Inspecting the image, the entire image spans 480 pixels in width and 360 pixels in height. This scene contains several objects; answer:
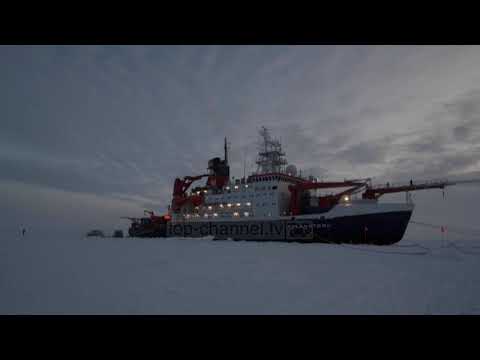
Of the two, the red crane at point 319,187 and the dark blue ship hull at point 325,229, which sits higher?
the red crane at point 319,187

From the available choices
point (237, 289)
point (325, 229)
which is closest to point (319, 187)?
point (325, 229)

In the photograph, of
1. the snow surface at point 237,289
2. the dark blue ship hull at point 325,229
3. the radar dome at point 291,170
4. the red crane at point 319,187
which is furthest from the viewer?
the radar dome at point 291,170

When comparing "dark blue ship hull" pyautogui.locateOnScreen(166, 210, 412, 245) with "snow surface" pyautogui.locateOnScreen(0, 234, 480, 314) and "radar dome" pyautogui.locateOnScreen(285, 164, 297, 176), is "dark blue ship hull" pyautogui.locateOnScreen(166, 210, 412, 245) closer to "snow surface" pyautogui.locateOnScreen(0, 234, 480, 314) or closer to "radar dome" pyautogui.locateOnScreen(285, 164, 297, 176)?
"radar dome" pyautogui.locateOnScreen(285, 164, 297, 176)

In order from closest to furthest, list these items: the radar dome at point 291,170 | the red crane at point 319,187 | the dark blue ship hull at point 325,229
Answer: the dark blue ship hull at point 325,229 → the red crane at point 319,187 → the radar dome at point 291,170

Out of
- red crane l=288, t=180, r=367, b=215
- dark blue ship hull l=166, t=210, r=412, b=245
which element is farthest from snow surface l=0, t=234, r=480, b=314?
red crane l=288, t=180, r=367, b=215

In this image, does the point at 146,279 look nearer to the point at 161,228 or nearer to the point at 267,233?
the point at 267,233

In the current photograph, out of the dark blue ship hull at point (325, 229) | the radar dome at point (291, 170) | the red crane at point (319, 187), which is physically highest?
the radar dome at point (291, 170)

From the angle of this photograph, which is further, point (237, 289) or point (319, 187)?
point (319, 187)

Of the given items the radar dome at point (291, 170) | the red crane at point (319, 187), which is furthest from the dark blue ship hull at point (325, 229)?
the radar dome at point (291, 170)

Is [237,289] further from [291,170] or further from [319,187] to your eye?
[291,170]

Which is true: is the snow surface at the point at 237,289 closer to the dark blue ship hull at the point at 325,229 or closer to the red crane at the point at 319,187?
the dark blue ship hull at the point at 325,229
